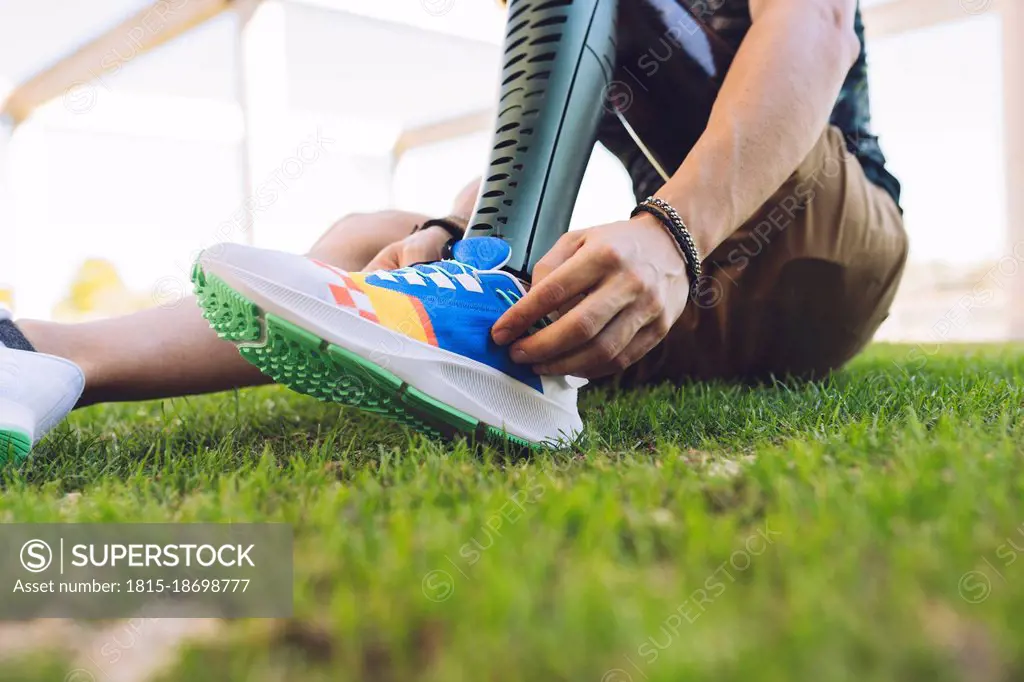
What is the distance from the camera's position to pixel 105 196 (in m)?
9.16

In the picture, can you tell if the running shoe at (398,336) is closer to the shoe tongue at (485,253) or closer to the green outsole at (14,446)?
the shoe tongue at (485,253)

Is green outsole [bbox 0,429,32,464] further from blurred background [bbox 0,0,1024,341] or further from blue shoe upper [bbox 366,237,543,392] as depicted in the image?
blurred background [bbox 0,0,1024,341]

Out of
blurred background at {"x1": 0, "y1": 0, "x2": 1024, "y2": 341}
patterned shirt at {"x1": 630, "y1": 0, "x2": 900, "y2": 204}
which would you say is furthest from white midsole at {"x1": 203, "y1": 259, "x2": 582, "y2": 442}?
blurred background at {"x1": 0, "y1": 0, "x2": 1024, "y2": 341}

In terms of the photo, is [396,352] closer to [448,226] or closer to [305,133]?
[448,226]

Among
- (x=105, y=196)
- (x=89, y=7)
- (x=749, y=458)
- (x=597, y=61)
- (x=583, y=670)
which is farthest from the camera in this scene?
(x=105, y=196)

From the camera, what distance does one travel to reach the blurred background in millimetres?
5227

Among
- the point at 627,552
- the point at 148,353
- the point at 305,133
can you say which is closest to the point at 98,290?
the point at 305,133

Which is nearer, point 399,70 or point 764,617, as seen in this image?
point 764,617

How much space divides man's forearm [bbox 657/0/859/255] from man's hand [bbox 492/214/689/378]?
0.22 feet

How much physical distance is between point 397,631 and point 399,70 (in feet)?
27.1

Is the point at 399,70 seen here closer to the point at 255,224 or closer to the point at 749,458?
the point at 255,224

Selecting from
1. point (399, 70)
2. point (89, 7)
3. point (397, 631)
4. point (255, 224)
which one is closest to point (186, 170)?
point (89, 7)

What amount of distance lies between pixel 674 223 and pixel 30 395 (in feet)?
2.34

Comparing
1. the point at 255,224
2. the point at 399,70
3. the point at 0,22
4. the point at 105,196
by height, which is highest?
the point at 0,22
